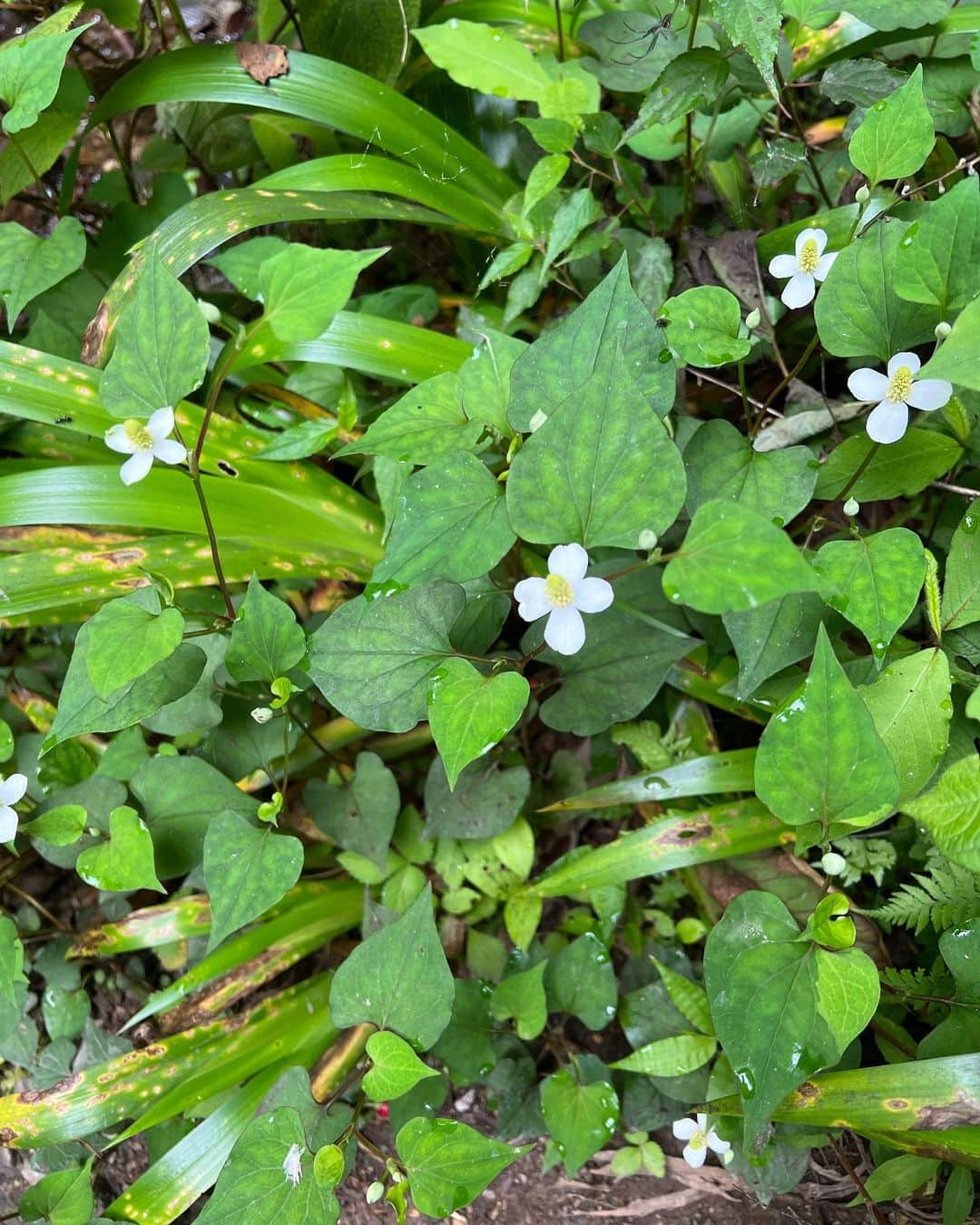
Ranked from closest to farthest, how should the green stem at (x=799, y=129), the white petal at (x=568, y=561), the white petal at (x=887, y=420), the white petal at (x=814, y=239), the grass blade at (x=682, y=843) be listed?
the white petal at (x=568, y=561), the white petal at (x=887, y=420), the white petal at (x=814, y=239), the grass blade at (x=682, y=843), the green stem at (x=799, y=129)

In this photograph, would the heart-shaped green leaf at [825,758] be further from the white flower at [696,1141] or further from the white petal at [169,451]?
the white petal at [169,451]

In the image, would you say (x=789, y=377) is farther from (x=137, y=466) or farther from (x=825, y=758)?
(x=137, y=466)

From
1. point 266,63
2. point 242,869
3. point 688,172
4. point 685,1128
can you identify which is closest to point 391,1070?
point 242,869

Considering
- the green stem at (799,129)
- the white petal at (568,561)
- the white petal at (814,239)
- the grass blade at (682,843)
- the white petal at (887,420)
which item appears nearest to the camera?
the white petal at (568,561)

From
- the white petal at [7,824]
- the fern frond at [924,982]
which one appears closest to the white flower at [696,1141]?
the fern frond at [924,982]

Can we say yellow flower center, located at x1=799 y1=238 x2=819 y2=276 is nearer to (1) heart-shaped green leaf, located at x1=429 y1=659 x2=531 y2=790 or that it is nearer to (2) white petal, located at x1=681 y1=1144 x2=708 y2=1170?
(1) heart-shaped green leaf, located at x1=429 y1=659 x2=531 y2=790

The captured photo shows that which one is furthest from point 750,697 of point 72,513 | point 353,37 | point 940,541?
point 353,37

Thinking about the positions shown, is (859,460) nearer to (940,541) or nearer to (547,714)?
(940,541)
